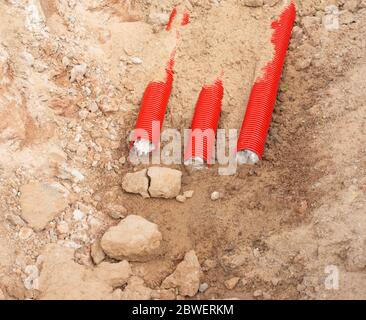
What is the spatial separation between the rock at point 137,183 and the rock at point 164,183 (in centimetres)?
7

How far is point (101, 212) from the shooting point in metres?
6.37

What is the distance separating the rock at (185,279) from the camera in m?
5.78

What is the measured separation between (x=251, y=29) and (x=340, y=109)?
144 centimetres

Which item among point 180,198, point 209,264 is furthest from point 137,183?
point 209,264

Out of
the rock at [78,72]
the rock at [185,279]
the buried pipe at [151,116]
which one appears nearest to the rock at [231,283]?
the rock at [185,279]

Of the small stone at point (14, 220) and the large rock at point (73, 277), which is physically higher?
the small stone at point (14, 220)

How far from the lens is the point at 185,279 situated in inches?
228

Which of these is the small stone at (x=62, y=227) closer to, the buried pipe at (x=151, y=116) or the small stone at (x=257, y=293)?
the buried pipe at (x=151, y=116)

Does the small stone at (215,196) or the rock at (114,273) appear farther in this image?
the small stone at (215,196)

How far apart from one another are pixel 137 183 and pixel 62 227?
2.94 ft

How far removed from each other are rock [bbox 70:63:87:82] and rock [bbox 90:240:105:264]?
1.93 metres
